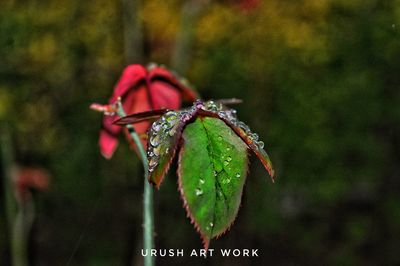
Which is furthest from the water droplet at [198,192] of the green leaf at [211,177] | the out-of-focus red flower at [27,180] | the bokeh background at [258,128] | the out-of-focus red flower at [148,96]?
the bokeh background at [258,128]

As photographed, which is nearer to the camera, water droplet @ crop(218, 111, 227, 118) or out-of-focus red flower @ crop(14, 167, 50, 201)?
water droplet @ crop(218, 111, 227, 118)

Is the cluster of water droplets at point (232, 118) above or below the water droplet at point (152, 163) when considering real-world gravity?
above

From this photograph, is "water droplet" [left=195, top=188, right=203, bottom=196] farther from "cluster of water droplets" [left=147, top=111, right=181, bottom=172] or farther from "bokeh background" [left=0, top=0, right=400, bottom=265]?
"bokeh background" [left=0, top=0, right=400, bottom=265]

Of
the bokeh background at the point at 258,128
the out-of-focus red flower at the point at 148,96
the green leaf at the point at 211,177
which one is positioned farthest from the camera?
the bokeh background at the point at 258,128

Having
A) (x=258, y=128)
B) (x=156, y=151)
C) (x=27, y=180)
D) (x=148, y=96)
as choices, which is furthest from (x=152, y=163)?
(x=258, y=128)

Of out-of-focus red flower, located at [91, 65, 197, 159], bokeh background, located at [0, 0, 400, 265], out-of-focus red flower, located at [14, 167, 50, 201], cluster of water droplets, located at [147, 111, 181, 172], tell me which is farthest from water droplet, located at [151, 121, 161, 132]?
bokeh background, located at [0, 0, 400, 265]

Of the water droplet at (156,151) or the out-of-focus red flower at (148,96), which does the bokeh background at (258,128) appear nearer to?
the out-of-focus red flower at (148,96)

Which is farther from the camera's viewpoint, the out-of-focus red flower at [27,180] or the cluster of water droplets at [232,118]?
the out-of-focus red flower at [27,180]
